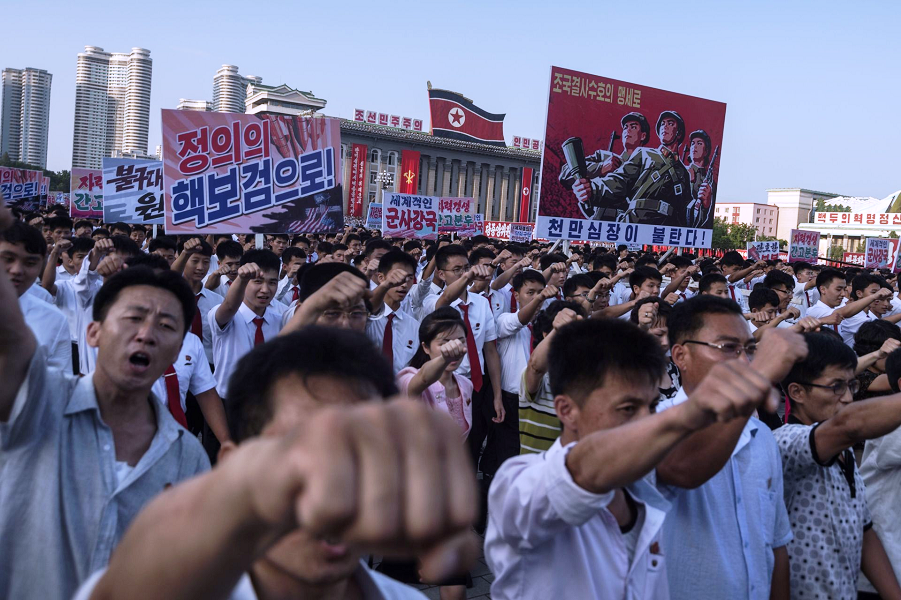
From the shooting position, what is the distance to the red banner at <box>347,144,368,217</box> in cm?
5141

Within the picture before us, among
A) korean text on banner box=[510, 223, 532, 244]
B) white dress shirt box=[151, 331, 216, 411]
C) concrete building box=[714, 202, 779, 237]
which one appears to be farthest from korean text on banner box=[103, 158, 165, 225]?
concrete building box=[714, 202, 779, 237]

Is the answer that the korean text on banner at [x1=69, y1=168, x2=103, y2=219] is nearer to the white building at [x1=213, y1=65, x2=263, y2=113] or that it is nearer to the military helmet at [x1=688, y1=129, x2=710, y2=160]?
the military helmet at [x1=688, y1=129, x2=710, y2=160]

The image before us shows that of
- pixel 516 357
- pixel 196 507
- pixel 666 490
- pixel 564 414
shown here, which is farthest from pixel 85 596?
pixel 516 357

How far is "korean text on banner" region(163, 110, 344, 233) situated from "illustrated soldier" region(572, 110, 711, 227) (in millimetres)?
4151

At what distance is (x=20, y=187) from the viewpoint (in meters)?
21.0

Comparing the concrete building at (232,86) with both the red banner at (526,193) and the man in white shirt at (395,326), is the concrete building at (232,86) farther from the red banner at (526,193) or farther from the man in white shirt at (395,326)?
the man in white shirt at (395,326)

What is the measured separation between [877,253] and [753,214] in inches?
3596

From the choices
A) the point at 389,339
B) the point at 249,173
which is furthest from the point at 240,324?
the point at 249,173

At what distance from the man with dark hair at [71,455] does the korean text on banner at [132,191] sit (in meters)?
9.63

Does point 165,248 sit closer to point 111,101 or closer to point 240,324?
point 240,324

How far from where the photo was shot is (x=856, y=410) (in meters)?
2.35

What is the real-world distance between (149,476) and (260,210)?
16.6ft

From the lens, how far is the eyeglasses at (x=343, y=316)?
330cm

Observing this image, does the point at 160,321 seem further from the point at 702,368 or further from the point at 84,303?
the point at 84,303
